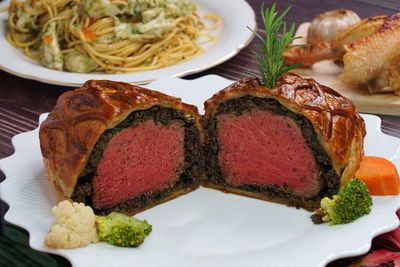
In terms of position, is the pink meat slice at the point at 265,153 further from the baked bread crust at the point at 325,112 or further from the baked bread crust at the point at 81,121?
the baked bread crust at the point at 81,121

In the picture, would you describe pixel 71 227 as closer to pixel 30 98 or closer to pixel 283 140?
pixel 283 140

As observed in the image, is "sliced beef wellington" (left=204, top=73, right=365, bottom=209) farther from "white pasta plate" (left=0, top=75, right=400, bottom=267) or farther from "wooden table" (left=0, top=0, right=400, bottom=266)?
"wooden table" (left=0, top=0, right=400, bottom=266)

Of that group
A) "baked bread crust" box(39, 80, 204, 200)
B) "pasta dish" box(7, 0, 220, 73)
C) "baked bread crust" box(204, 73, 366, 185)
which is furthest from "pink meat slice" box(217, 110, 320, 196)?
"pasta dish" box(7, 0, 220, 73)

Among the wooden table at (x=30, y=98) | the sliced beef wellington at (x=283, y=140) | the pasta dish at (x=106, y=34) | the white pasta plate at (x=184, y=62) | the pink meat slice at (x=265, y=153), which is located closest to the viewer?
the sliced beef wellington at (x=283, y=140)

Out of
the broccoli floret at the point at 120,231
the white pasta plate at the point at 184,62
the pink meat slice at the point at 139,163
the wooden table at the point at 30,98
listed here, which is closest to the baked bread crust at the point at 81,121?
the pink meat slice at the point at 139,163

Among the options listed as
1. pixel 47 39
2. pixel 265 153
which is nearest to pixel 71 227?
pixel 265 153

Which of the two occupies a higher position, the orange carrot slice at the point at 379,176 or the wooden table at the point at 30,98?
the orange carrot slice at the point at 379,176

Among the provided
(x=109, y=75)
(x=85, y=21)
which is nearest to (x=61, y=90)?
(x=109, y=75)
